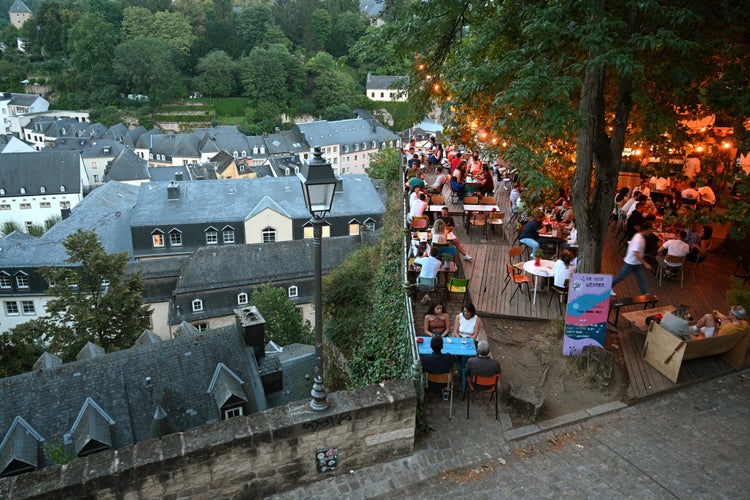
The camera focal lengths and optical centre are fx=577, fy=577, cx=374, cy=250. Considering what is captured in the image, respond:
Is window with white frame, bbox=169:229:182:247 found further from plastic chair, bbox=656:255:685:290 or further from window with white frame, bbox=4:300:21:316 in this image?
plastic chair, bbox=656:255:685:290

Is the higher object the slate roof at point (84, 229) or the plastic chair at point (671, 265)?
the plastic chair at point (671, 265)

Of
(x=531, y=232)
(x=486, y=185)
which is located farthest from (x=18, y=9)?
(x=531, y=232)

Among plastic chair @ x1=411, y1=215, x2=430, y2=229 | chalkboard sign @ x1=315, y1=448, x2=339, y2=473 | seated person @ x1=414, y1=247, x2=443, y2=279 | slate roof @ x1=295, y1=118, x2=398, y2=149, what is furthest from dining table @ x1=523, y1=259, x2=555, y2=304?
slate roof @ x1=295, y1=118, x2=398, y2=149

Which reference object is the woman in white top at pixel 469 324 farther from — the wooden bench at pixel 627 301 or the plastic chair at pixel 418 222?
the plastic chair at pixel 418 222

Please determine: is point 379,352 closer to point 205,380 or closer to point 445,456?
point 445,456

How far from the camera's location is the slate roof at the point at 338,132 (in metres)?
81.6

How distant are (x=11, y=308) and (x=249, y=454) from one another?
3814 cm

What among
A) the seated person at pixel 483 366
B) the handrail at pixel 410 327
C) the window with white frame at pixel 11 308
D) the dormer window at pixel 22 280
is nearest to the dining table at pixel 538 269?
the handrail at pixel 410 327

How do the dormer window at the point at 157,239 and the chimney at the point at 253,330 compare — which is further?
the dormer window at the point at 157,239

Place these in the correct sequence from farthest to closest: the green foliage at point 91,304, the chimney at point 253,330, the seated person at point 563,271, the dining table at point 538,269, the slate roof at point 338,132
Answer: the slate roof at point 338,132
the green foliage at point 91,304
the chimney at point 253,330
the dining table at point 538,269
the seated person at point 563,271

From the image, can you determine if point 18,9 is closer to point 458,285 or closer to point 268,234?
point 268,234

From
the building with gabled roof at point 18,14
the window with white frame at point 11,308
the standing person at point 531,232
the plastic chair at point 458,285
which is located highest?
the building with gabled roof at point 18,14

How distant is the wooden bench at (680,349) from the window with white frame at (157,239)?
34.6 metres

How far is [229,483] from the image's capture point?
6.04 m
